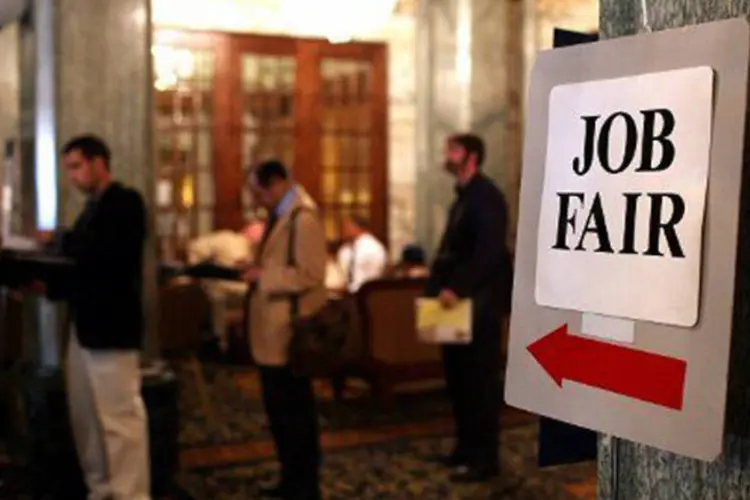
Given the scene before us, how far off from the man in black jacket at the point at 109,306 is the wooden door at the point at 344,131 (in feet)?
19.4

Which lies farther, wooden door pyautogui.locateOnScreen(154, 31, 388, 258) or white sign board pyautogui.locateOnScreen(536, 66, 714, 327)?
wooden door pyautogui.locateOnScreen(154, 31, 388, 258)

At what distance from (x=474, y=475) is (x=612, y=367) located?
3914 millimetres

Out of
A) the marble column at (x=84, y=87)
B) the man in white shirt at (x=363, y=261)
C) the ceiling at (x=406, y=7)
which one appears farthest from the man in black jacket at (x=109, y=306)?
the ceiling at (x=406, y=7)

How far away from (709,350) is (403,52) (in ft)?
30.9

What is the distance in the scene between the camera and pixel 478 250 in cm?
489

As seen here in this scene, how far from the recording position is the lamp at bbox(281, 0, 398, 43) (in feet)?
22.5

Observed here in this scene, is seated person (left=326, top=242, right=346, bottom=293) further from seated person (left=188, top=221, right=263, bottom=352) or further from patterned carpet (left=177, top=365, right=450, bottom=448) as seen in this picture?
patterned carpet (left=177, top=365, right=450, bottom=448)

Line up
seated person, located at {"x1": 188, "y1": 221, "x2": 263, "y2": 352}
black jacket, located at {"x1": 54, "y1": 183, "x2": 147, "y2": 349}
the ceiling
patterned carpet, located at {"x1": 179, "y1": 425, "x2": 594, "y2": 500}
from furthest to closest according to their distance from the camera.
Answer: the ceiling < seated person, located at {"x1": 188, "y1": 221, "x2": 263, "y2": 352} < patterned carpet, located at {"x1": 179, "y1": 425, "x2": 594, "y2": 500} < black jacket, located at {"x1": 54, "y1": 183, "x2": 147, "y2": 349}

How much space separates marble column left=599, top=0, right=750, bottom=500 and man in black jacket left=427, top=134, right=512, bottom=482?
141 inches

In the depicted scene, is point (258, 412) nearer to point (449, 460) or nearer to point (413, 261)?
point (413, 261)

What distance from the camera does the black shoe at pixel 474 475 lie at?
4.96 metres

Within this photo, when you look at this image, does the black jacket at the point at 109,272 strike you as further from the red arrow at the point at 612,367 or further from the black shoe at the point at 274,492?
the red arrow at the point at 612,367

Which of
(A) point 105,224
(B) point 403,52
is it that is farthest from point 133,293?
(B) point 403,52

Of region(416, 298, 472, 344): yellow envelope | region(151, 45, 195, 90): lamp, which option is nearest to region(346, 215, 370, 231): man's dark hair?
region(151, 45, 195, 90): lamp
